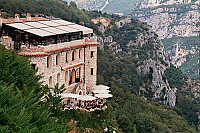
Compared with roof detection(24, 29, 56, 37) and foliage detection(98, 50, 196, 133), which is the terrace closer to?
roof detection(24, 29, 56, 37)

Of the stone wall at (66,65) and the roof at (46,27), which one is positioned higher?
the roof at (46,27)

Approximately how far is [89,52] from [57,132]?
25808 mm

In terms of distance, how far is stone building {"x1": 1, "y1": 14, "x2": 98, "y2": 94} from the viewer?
47.4m

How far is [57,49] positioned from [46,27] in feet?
12.9

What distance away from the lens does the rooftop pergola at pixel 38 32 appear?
48031 millimetres

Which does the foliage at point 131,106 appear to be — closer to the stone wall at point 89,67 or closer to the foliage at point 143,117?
the foliage at point 143,117

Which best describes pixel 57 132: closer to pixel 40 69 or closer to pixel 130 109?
pixel 40 69

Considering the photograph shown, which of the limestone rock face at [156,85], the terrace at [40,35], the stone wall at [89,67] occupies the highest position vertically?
the terrace at [40,35]

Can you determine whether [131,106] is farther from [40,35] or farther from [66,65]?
[40,35]

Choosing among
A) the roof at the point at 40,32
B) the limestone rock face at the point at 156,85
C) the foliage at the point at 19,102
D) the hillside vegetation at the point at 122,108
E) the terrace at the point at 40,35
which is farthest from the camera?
the limestone rock face at the point at 156,85

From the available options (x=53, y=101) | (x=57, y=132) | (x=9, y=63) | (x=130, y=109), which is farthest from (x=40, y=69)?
(x=130, y=109)

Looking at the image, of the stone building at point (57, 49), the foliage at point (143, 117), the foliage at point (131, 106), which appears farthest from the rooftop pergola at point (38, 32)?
the foliage at point (143, 117)

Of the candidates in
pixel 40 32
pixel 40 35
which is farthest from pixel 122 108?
pixel 40 35

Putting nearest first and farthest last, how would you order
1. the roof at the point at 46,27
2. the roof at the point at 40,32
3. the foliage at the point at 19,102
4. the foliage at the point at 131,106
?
the foliage at the point at 19,102 < the roof at the point at 40,32 < the roof at the point at 46,27 < the foliage at the point at 131,106
